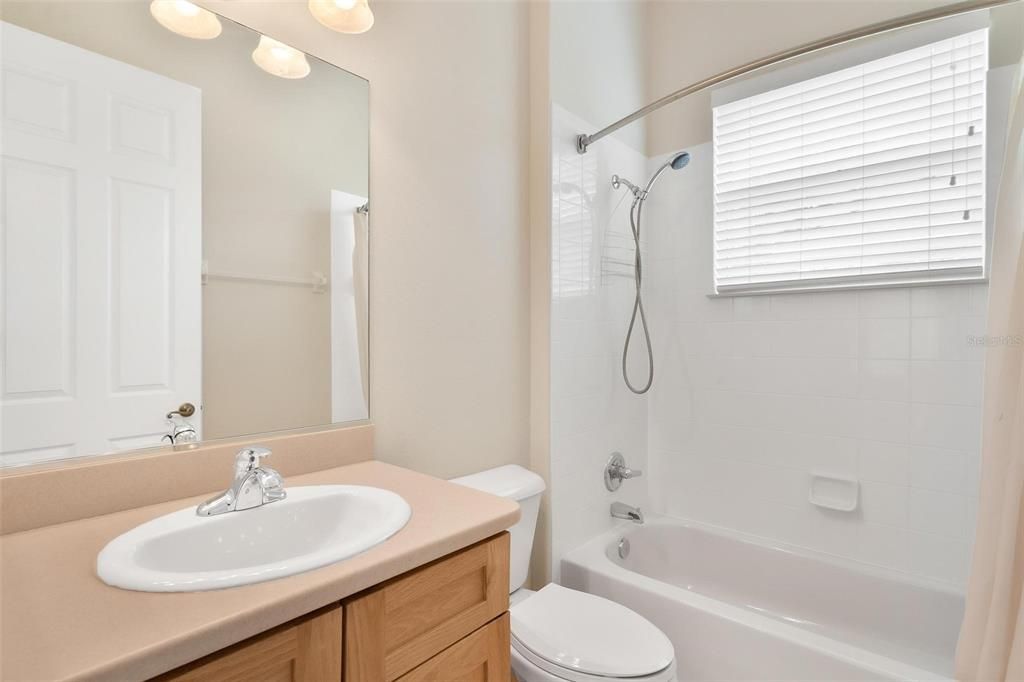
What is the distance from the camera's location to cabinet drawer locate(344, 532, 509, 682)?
721 mm

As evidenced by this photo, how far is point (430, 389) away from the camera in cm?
153

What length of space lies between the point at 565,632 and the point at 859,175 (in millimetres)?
1876

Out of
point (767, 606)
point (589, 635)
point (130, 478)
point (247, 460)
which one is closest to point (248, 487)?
point (247, 460)

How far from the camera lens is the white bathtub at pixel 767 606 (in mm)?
1351

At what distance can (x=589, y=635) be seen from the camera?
1313mm

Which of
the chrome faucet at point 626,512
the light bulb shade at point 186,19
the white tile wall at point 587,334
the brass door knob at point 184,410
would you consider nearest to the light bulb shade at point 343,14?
the light bulb shade at point 186,19

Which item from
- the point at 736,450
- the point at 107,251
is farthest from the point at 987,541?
the point at 107,251

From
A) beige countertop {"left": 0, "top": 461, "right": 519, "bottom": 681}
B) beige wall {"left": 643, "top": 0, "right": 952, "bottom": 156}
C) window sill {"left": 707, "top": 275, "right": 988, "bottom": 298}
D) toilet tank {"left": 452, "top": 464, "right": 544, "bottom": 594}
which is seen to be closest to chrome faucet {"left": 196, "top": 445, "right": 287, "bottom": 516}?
beige countertop {"left": 0, "top": 461, "right": 519, "bottom": 681}

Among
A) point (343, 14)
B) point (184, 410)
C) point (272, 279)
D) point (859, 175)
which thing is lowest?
point (184, 410)

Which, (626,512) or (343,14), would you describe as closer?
(343,14)

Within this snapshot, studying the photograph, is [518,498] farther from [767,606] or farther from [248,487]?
[767,606]

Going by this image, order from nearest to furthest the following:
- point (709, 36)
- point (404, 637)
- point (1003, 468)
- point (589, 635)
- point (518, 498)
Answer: point (404, 637) → point (1003, 468) → point (589, 635) → point (518, 498) → point (709, 36)

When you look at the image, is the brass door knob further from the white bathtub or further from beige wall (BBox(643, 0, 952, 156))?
beige wall (BBox(643, 0, 952, 156))

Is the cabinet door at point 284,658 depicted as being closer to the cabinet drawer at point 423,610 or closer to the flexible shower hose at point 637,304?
the cabinet drawer at point 423,610
